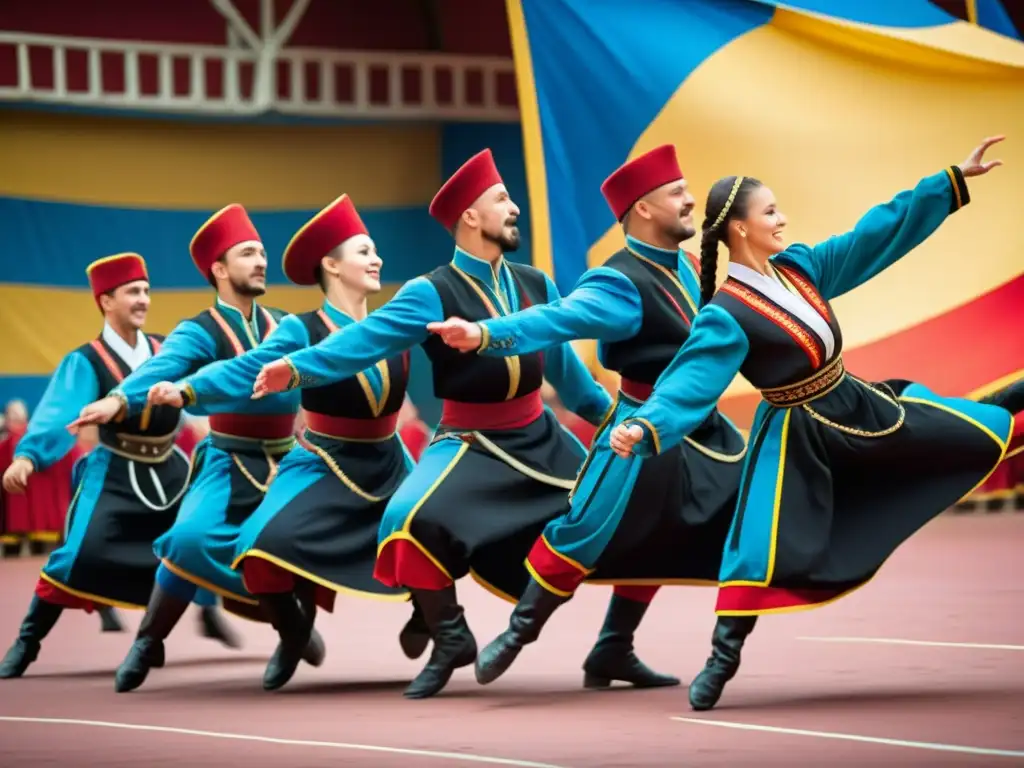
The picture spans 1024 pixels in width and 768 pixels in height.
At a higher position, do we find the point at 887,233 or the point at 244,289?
the point at 887,233

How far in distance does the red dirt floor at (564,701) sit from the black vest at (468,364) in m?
0.94

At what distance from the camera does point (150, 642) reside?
7.20m

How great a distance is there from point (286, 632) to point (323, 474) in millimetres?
536

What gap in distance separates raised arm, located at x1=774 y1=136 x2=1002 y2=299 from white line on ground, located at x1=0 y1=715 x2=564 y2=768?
5.66 feet

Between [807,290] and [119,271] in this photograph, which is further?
[119,271]

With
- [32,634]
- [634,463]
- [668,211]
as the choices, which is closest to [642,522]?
[634,463]

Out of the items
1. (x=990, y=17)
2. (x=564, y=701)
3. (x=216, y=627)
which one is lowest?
(x=216, y=627)

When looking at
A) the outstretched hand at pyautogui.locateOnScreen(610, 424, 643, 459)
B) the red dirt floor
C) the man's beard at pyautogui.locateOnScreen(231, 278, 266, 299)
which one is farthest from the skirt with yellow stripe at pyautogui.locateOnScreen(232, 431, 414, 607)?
the outstretched hand at pyautogui.locateOnScreen(610, 424, 643, 459)

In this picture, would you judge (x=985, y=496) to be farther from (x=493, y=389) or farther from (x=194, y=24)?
(x=493, y=389)

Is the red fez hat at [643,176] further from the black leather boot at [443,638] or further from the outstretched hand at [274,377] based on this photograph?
the black leather boot at [443,638]

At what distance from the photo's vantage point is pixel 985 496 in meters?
16.5

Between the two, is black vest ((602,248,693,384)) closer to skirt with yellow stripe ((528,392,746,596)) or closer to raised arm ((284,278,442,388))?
skirt with yellow stripe ((528,392,746,596))

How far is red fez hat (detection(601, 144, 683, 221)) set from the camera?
656 centimetres

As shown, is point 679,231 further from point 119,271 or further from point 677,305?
point 119,271
